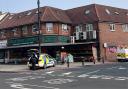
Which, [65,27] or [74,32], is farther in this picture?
[74,32]

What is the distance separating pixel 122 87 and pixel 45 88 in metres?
3.95

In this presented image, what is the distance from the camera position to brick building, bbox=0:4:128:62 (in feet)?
161

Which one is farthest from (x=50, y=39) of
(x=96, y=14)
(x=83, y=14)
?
(x=96, y=14)

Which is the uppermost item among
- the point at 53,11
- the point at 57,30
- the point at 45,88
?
the point at 53,11

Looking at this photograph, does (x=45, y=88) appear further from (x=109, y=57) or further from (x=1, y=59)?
(x=1, y=59)

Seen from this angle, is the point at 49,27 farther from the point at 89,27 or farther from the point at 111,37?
the point at 111,37

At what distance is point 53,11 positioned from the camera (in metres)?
55.2

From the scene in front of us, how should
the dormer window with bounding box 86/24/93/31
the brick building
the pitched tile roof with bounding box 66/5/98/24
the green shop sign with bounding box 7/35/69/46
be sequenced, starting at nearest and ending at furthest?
the brick building
the green shop sign with bounding box 7/35/69/46
the dormer window with bounding box 86/24/93/31
the pitched tile roof with bounding box 66/5/98/24

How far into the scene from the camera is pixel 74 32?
178 ft

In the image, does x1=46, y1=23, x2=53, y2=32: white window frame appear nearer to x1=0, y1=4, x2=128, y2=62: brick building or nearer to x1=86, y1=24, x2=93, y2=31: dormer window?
x1=0, y1=4, x2=128, y2=62: brick building

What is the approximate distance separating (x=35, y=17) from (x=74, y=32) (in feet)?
22.2

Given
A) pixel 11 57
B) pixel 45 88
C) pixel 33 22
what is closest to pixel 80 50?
pixel 33 22

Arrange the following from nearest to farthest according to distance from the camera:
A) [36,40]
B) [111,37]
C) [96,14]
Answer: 1. [36,40]
2. [96,14]
3. [111,37]

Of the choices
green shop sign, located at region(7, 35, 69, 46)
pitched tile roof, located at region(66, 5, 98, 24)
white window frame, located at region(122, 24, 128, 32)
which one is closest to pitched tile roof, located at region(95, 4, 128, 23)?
white window frame, located at region(122, 24, 128, 32)
